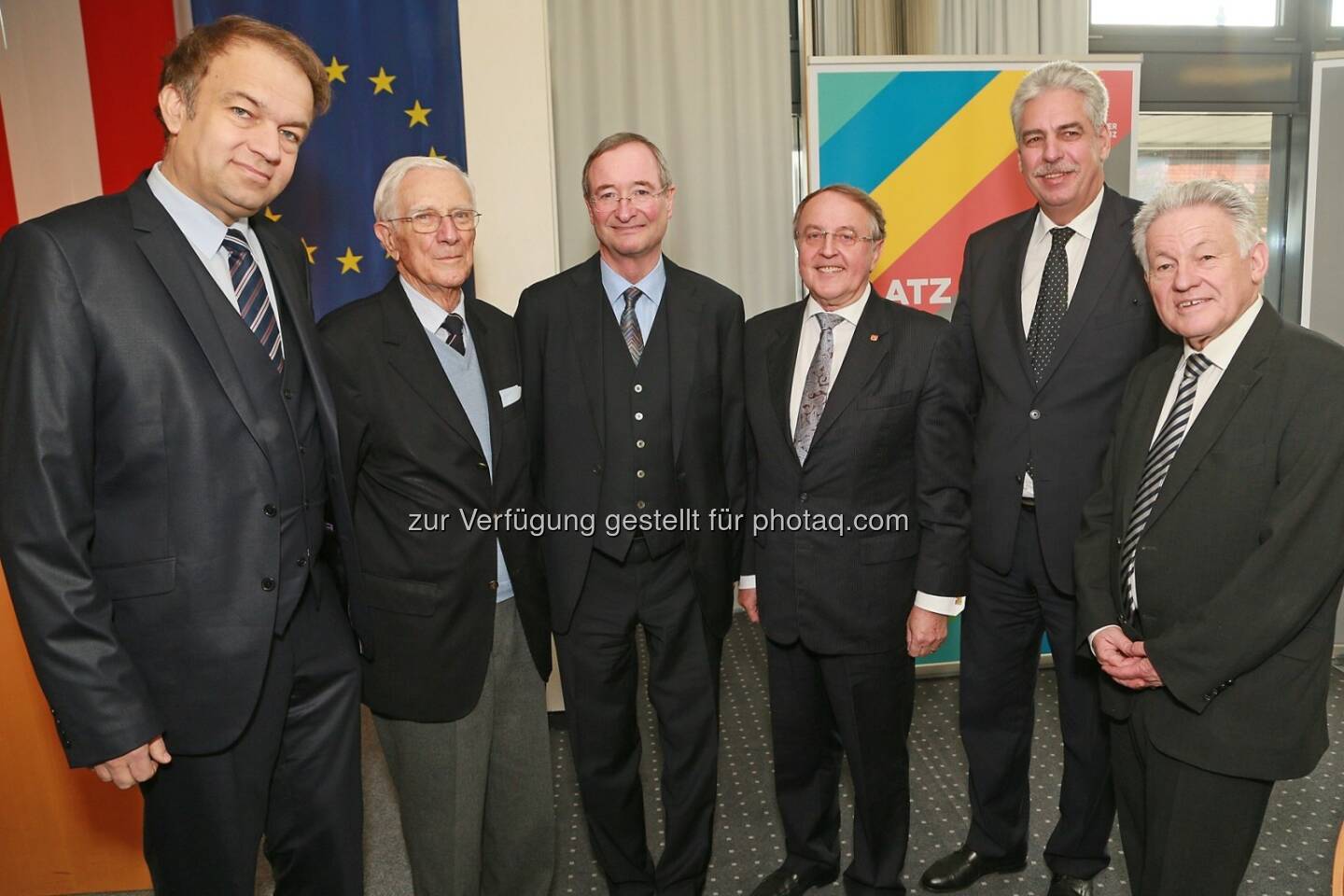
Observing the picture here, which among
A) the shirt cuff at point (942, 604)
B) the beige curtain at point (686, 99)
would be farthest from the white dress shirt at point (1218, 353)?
the beige curtain at point (686, 99)

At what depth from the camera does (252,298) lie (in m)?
1.68

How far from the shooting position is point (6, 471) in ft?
4.58

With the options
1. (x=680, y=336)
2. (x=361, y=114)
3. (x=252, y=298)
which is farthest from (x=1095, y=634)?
(x=361, y=114)

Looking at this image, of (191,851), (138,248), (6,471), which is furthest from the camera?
(191,851)

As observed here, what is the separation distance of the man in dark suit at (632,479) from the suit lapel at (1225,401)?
1003 millimetres

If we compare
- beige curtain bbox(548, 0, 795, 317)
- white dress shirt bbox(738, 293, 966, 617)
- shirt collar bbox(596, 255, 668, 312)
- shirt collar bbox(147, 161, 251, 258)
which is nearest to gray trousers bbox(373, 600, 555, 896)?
shirt collar bbox(596, 255, 668, 312)

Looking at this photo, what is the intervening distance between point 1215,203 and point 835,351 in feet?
2.77

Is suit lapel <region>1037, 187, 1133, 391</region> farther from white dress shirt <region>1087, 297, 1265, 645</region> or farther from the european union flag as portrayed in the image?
the european union flag

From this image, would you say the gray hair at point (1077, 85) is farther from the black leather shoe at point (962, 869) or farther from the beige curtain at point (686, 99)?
the beige curtain at point (686, 99)

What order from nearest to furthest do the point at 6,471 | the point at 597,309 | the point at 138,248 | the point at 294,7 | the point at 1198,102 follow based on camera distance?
1. the point at 6,471
2. the point at 138,248
3. the point at 597,309
4. the point at 294,7
5. the point at 1198,102

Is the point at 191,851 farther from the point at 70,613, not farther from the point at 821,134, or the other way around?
the point at 821,134

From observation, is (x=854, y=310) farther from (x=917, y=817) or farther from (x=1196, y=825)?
(x=917, y=817)

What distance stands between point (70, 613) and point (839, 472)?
1.54 metres

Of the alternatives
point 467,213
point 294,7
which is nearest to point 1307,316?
point 467,213
